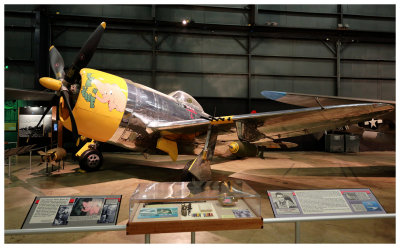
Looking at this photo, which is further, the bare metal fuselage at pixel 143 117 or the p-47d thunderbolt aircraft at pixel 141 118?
the bare metal fuselage at pixel 143 117

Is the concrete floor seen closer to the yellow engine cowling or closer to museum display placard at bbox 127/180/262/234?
museum display placard at bbox 127/180/262/234

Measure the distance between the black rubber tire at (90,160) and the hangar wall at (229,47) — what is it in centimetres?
554

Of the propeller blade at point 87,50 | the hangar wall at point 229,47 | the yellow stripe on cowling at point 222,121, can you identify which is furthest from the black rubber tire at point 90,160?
the hangar wall at point 229,47

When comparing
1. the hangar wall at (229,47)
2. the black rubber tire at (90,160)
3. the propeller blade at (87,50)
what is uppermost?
the hangar wall at (229,47)

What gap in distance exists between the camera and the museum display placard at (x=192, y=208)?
1.76 m

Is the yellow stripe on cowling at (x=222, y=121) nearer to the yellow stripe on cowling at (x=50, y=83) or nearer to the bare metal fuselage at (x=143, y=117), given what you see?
the bare metal fuselage at (x=143, y=117)

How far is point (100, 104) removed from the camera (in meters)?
4.46

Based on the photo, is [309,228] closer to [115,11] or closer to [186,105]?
[186,105]

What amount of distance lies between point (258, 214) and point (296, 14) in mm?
12990

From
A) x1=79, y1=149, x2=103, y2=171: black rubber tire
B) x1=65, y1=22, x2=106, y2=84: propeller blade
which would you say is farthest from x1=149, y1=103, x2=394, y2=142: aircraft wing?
x1=79, y1=149, x2=103, y2=171: black rubber tire

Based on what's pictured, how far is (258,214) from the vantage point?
6.30 feet

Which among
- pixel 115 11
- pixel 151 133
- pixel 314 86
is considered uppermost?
pixel 115 11

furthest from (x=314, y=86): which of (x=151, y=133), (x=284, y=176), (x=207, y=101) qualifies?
(x=151, y=133)

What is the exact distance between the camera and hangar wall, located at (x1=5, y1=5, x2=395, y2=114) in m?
10.6
